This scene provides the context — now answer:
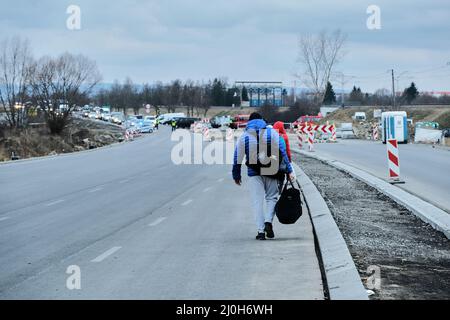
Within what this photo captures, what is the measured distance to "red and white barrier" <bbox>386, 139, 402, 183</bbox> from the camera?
22.5 meters

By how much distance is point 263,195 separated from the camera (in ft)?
40.5

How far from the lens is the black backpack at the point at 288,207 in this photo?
40.2 ft

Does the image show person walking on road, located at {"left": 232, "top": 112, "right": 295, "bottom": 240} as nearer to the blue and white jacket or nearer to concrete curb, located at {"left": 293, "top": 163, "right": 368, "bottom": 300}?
the blue and white jacket

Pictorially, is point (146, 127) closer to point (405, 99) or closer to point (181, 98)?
point (405, 99)

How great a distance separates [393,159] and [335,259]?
13.6 meters

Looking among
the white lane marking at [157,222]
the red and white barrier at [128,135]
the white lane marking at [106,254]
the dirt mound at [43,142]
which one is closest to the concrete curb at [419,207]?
the white lane marking at [157,222]

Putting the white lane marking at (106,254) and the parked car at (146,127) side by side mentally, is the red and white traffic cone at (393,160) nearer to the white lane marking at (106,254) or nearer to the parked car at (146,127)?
the white lane marking at (106,254)

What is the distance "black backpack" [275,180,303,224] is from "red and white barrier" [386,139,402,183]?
35.3ft

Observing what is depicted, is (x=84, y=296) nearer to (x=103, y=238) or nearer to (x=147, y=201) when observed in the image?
(x=103, y=238)

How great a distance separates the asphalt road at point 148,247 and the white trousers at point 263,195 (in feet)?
1.30

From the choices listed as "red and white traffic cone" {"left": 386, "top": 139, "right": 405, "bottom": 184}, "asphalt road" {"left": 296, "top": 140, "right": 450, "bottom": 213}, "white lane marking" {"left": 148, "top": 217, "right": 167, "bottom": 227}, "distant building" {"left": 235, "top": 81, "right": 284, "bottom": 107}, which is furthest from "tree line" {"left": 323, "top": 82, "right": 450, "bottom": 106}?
"white lane marking" {"left": 148, "top": 217, "right": 167, "bottom": 227}

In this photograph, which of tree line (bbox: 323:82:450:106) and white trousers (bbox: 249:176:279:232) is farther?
tree line (bbox: 323:82:450:106)

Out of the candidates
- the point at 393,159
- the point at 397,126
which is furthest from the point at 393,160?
the point at 397,126
